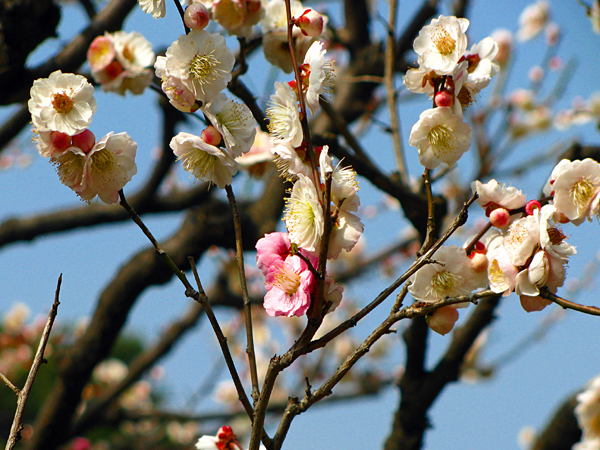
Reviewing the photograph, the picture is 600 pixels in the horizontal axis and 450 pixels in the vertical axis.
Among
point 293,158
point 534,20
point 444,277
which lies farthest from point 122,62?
point 534,20

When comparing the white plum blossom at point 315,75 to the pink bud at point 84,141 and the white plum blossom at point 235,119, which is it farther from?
the pink bud at point 84,141

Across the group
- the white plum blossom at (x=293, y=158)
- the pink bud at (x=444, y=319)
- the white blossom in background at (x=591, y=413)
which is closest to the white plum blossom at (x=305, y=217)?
the white plum blossom at (x=293, y=158)

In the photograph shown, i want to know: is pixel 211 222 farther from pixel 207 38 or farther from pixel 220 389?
pixel 220 389

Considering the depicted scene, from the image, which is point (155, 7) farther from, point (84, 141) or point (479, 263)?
point (479, 263)

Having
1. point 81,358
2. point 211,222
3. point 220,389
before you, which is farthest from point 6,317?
point 211,222

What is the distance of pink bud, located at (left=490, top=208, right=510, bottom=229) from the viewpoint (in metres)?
0.75

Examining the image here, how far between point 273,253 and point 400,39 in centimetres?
200

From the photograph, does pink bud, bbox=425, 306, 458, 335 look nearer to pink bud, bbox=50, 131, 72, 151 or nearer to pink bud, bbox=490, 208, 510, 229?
pink bud, bbox=490, 208, 510, 229

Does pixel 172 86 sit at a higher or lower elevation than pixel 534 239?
higher

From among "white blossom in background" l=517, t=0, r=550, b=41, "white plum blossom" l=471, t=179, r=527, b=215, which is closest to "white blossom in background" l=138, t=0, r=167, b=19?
"white plum blossom" l=471, t=179, r=527, b=215

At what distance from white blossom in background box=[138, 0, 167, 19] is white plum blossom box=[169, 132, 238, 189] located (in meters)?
0.19

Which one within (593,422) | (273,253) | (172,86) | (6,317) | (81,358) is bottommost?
(593,422)

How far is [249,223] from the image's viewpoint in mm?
1911

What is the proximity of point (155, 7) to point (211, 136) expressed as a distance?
0.73ft
